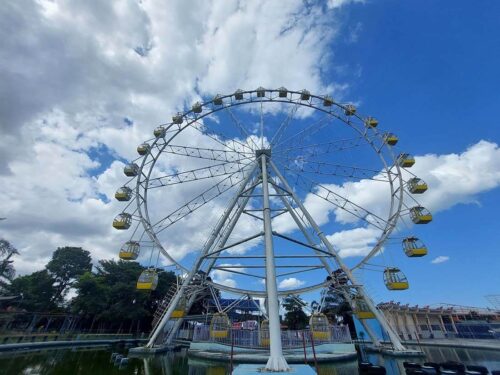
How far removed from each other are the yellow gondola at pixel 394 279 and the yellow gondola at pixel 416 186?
21.5 feet

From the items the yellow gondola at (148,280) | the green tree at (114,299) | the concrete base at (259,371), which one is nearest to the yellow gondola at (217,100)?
the yellow gondola at (148,280)

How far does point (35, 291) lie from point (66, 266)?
6.15 metres

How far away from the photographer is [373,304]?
17828mm

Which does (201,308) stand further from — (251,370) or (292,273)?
(251,370)

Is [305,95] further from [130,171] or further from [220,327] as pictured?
[220,327]

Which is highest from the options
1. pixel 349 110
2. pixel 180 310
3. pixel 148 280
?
pixel 349 110

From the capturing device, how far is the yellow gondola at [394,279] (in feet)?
61.0

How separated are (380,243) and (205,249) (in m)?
13.2

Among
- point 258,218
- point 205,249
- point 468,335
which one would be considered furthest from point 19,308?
point 468,335

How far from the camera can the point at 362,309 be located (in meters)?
18.7

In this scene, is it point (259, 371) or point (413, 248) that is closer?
point (259, 371)

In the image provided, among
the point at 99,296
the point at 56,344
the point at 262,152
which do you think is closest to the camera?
the point at 262,152

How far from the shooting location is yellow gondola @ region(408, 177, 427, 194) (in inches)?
846

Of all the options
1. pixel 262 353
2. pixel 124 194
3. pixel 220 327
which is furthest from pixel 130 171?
pixel 262 353
